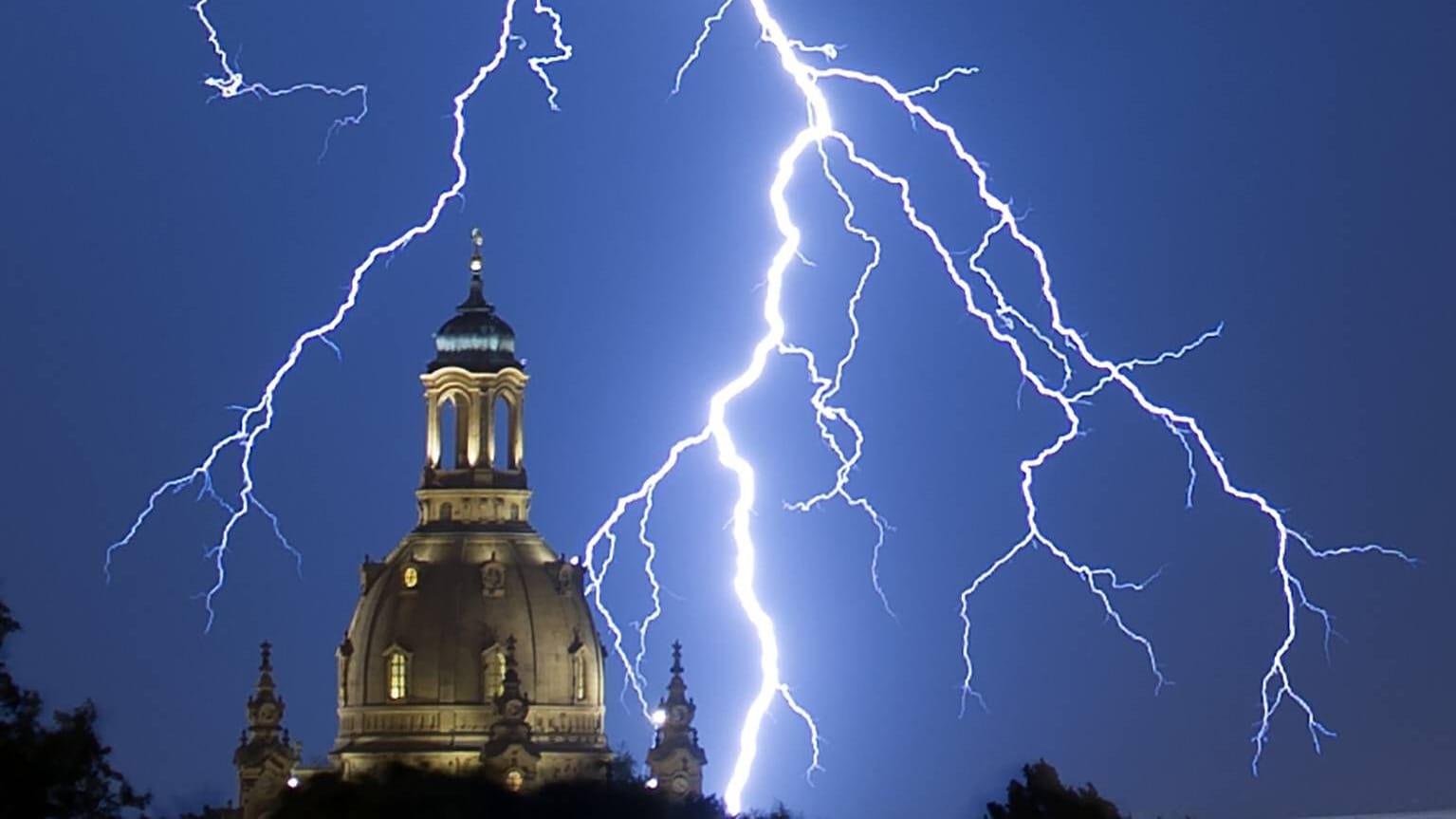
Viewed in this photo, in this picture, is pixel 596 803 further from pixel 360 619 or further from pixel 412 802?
pixel 360 619

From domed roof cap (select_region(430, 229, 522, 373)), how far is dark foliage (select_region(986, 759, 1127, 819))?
49.1 metres

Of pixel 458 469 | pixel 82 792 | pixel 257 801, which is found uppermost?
pixel 458 469

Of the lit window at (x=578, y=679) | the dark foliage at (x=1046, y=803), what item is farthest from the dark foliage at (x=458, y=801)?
the lit window at (x=578, y=679)

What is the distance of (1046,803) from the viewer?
106 meters

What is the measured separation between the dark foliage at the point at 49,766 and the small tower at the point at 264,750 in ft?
216

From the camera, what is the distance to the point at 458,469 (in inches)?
6220

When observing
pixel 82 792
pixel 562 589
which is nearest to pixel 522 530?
pixel 562 589

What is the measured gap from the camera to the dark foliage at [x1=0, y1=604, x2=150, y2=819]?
82.9 meters

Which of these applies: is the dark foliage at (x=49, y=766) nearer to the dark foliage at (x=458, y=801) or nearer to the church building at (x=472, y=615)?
the dark foliage at (x=458, y=801)

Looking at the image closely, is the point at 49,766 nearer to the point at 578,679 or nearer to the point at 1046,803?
the point at 1046,803

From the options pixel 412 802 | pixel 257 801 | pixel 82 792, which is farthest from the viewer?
pixel 257 801

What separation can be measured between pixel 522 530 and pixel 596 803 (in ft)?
192

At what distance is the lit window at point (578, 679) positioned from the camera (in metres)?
157

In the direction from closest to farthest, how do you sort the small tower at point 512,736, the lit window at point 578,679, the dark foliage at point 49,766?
the dark foliage at point 49,766 → the small tower at point 512,736 → the lit window at point 578,679
